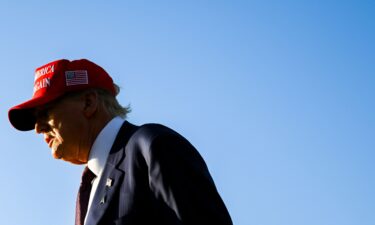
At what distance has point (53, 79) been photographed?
203 inches

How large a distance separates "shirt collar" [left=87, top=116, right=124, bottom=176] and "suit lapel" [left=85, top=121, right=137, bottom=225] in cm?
7

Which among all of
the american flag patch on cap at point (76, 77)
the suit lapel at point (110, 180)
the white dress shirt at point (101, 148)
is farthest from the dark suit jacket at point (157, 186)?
the american flag patch on cap at point (76, 77)

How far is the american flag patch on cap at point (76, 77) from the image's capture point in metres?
5.14

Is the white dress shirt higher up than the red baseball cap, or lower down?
lower down

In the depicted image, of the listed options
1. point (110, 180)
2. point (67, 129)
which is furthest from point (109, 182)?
point (67, 129)

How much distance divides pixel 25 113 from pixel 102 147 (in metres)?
0.76

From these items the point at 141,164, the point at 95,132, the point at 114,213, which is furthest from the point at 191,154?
the point at 95,132

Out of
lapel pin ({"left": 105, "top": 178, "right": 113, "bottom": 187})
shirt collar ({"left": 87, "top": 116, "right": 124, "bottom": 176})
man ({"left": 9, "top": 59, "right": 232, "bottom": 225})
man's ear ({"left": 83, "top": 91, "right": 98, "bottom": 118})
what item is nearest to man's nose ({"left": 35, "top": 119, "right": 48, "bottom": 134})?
man ({"left": 9, "top": 59, "right": 232, "bottom": 225})

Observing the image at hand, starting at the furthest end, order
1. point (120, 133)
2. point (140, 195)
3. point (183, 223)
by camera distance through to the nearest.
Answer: point (120, 133) < point (140, 195) < point (183, 223)

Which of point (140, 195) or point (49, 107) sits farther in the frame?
point (49, 107)

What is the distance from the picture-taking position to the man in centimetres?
416

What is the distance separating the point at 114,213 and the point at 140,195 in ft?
0.76

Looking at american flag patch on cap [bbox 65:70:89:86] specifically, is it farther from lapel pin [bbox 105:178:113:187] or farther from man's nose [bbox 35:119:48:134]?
lapel pin [bbox 105:178:113:187]

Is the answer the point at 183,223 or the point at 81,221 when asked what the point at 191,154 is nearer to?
the point at 183,223
